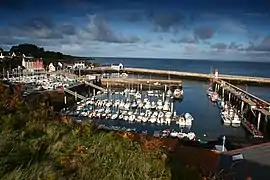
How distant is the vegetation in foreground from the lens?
2.65 metres

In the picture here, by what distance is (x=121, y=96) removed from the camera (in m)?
34.5

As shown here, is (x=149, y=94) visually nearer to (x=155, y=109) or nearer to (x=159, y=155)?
(x=155, y=109)

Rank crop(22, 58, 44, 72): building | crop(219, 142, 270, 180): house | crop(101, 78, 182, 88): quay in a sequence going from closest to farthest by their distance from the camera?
crop(219, 142, 270, 180): house
crop(101, 78, 182, 88): quay
crop(22, 58, 44, 72): building

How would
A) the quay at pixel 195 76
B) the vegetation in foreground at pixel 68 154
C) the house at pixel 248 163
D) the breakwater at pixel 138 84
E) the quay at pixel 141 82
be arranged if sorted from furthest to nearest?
the quay at pixel 195 76
the quay at pixel 141 82
the breakwater at pixel 138 84
the house at pixel 248 163
the vegetation in foreground at pixel 68 154

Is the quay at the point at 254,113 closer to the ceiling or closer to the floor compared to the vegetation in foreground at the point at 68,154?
closer to the floor

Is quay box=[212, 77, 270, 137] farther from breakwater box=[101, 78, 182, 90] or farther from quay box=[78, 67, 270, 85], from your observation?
quay box=[78, 67, 270, 85]

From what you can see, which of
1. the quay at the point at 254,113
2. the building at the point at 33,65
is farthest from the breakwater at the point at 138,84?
the building at the point at 33,65

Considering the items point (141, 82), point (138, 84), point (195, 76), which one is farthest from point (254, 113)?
point (195, 76)

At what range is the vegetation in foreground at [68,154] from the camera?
265 cm

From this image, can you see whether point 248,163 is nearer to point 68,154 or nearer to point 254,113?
point 68,154

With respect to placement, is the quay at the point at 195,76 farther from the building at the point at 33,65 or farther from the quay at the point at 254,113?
the quay at the point at 254,113

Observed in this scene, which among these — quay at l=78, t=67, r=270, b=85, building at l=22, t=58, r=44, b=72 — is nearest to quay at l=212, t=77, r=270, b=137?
quay at l=78, t=67, r=270, b=85

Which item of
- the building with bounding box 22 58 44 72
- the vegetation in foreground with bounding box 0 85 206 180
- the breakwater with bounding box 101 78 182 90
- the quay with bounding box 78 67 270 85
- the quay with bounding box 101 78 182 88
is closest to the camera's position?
the vegetation in foreground with bounding box 0 85 206 180

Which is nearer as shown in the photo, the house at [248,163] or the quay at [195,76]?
the house at [248,163]
